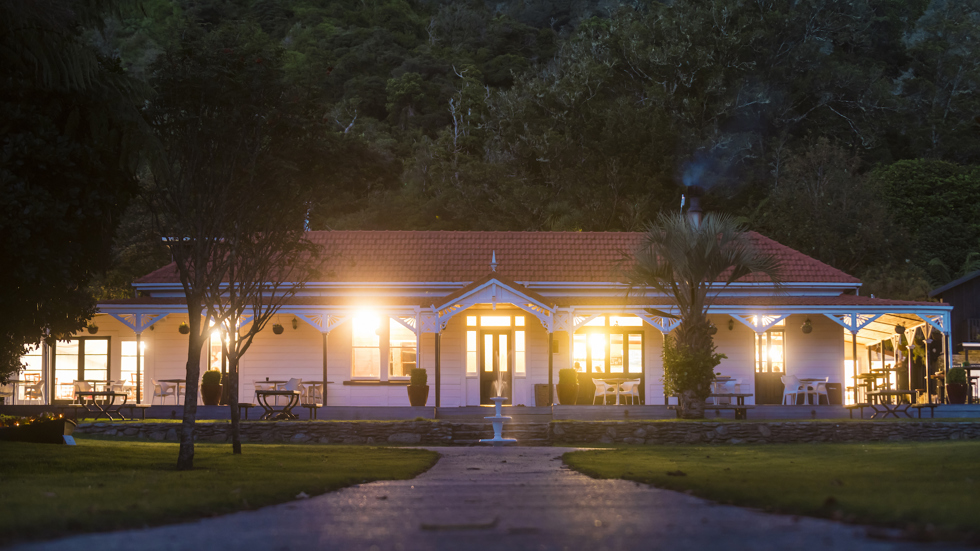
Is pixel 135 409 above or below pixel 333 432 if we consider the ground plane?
above

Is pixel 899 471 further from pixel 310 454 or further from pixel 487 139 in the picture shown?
→ pixel 487 139

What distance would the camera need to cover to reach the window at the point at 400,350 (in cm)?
2509

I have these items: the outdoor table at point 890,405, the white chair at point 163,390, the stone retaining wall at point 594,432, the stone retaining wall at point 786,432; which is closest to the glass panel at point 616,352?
the stone retaining wall at point 594,432

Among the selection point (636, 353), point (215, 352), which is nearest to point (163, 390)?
point (215, 352)

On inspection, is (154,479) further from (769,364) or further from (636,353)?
(769,364)

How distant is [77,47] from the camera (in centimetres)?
1216

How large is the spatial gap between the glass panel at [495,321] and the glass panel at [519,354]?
16.0 inches

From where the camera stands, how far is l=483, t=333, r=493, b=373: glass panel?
25000 millimetres

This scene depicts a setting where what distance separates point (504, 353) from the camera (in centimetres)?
2502

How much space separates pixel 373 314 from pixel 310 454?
29.0 ft

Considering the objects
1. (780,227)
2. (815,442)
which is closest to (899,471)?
(815,442)

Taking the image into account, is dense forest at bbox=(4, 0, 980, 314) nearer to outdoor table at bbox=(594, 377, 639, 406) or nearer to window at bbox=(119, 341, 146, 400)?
window at bbox=(119, 341, 146, 400)

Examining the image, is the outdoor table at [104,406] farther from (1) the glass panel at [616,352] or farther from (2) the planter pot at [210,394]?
(1) the glass panel at [616,352]

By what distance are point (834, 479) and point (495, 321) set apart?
50.3ft
